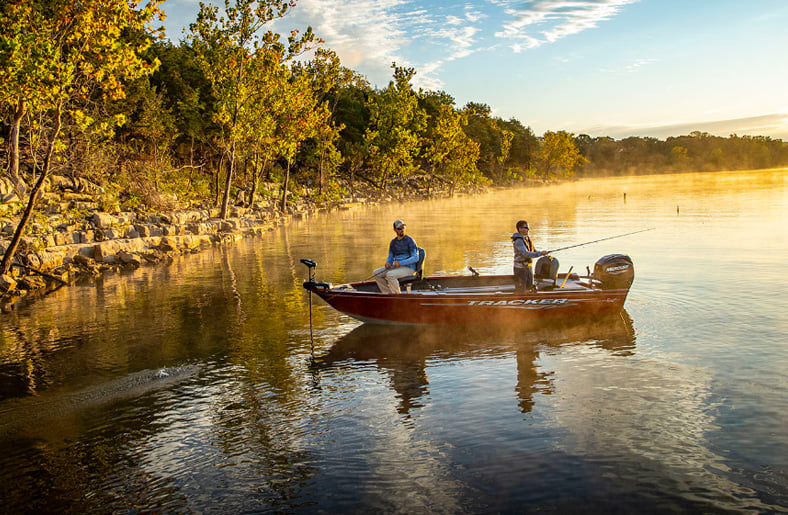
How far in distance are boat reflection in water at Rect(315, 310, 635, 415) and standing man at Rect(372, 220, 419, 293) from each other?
1.13 metres

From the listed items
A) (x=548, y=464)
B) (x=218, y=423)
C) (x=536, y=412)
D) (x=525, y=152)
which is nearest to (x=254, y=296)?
(x=218, y=423)

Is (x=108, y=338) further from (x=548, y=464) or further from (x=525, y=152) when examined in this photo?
(x=525, y=152)

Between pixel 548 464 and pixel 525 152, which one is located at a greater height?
A: pixel 525 152

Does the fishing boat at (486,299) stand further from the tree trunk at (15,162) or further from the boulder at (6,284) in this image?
the tree trunk at (15,162)

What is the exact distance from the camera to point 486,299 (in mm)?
12820

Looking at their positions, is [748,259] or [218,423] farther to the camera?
[748,259]

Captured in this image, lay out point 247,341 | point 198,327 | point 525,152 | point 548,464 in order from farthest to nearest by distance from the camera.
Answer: point 525,152 < point 198,327 < point 247,341 < point 548,464

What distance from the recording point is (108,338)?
44.2 feet

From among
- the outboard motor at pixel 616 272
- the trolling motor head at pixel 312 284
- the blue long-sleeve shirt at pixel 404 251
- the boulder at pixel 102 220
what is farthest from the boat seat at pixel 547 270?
the boulder at pixel 102 220

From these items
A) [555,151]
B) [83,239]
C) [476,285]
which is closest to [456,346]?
[476,285]

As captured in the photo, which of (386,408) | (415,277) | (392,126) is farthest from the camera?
(392,126)

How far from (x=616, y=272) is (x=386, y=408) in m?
7.51

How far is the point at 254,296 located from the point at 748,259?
18614 mm

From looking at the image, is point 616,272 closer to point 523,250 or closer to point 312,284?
point 523,250
